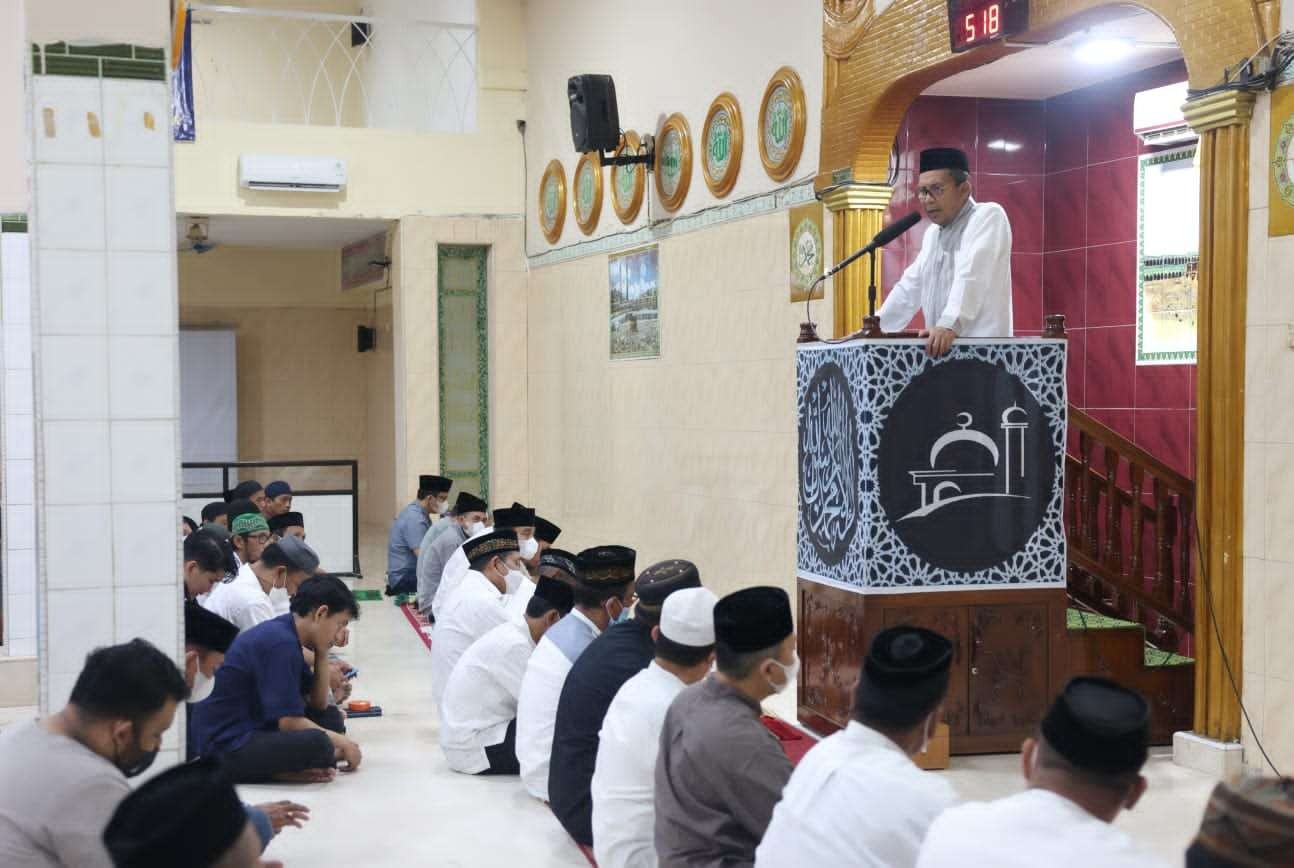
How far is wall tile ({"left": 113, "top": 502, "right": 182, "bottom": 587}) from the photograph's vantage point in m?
3.86

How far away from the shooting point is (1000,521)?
521cm

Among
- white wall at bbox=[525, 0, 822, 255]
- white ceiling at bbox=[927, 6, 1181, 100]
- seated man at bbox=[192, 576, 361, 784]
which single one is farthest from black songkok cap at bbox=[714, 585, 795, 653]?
white wall at bbox=[525, 0, 822, 255]

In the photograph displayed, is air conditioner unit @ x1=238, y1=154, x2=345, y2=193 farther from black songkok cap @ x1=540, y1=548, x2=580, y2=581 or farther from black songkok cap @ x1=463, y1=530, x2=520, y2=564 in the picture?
black songkok cap @ x1=540, y1=548, x2=580, y2=581

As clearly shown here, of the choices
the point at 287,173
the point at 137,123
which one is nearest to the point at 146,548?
the point at 137,123

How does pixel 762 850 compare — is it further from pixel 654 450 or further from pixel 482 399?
pixel 482 399

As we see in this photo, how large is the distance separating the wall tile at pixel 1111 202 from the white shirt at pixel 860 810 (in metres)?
6.12

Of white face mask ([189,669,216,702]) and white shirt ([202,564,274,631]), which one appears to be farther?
white shirt ([202,564,274,631])

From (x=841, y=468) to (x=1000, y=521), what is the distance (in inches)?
23.4

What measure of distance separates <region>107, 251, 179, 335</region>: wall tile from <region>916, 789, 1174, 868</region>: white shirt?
2.63 meters

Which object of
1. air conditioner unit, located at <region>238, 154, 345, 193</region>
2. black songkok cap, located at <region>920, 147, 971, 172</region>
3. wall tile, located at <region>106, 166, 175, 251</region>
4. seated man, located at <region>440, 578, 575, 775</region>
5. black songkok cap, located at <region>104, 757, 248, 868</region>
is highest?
air conditioner unit, located at <region>238, 154, 345, 193</region>

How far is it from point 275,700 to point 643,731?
1953 mm

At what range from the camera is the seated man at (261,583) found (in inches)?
224

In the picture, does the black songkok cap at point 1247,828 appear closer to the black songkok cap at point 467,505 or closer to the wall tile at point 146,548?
the wall tile at point 146,548

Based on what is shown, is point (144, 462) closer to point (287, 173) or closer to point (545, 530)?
point (545, 530)
